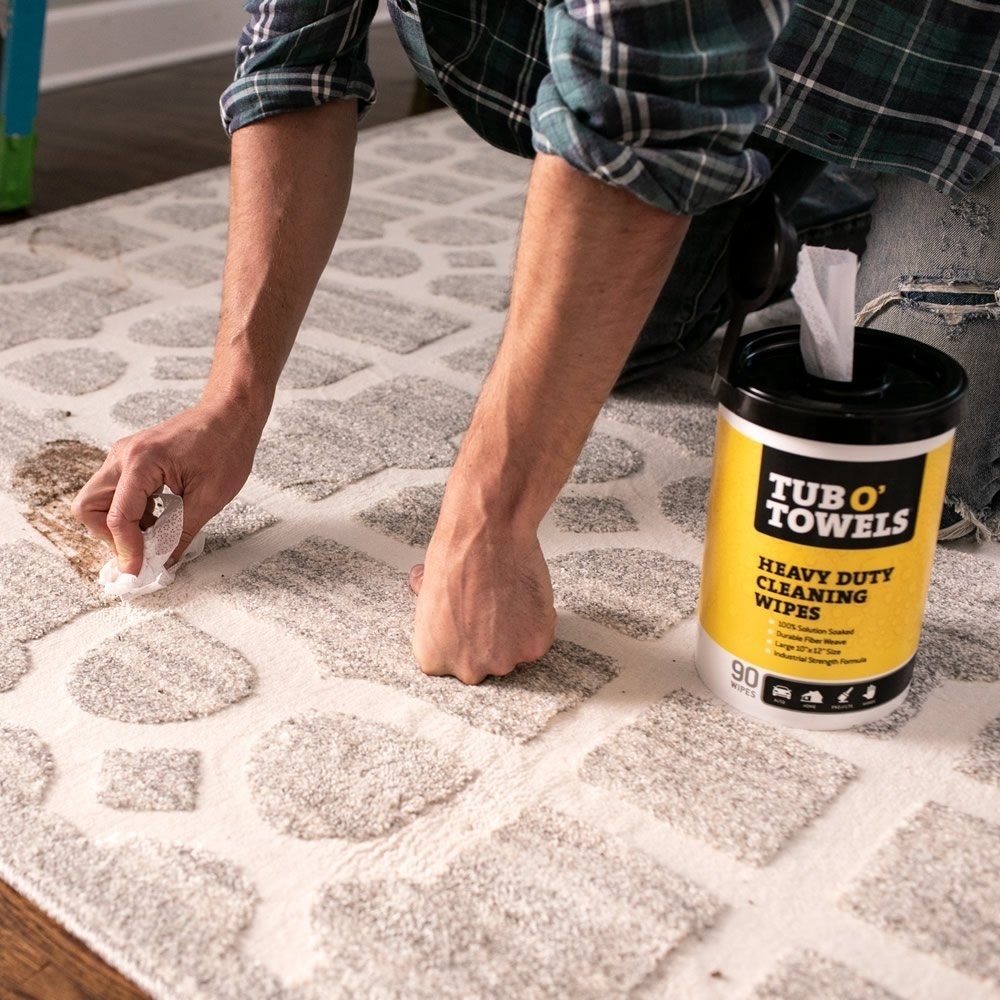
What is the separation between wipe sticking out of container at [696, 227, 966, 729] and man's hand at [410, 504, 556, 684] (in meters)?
0.13

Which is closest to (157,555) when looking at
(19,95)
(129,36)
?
(19,95)

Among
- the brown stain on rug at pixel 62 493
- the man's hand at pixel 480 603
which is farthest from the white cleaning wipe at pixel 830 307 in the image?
the brown stain on rug at pixel 62 493

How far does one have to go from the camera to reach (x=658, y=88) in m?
0.74

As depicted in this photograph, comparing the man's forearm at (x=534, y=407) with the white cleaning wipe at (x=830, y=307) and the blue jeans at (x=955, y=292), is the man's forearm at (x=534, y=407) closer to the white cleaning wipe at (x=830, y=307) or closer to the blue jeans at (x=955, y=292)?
the white cleaning wipe at (x=830, y=307)

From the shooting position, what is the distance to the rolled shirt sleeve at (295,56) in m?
1.03

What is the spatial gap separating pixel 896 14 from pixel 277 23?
51 centimetres

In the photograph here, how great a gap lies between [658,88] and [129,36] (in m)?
2.63

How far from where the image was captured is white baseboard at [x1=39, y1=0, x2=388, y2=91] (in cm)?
286

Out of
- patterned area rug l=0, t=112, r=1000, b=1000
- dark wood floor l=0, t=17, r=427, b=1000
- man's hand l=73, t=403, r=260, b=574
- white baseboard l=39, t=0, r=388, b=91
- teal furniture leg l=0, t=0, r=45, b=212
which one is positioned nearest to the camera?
patterned area rug l=0, t=112, r=1000, b=1000

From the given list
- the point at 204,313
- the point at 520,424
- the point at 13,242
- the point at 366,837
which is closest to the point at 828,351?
the point at 520,424

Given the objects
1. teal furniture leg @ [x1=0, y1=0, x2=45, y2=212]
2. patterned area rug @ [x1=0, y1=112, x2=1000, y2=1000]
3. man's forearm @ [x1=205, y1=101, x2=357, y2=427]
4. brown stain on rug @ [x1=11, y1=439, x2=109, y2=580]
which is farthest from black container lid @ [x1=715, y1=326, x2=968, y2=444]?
teal furniture leg @ [x1=0, y1=0, x2=45, y2=212]

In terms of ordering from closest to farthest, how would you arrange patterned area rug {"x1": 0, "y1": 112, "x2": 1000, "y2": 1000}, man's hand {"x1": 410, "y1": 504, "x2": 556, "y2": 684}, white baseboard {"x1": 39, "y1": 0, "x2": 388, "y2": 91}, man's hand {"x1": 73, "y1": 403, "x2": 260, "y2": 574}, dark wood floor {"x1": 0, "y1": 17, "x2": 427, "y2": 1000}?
patterned area rug {"x1": 0, "y1": 112, "x2": 1000, "y2": 1000} → man's hand {"x1": 410, "y1": 504, "x2": 556, "y2": 684} → man's hand {"x1": 73, "y1": 403, "x2": 260, "y2": 574} → dark wood floor {"x1": 0, "y1": 17, "x2": 427, "y2": 1000} → white baseboard {"x1": 39, "y1": 0, "x2": 388, "y2": 91}

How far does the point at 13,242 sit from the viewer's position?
1.87 metres

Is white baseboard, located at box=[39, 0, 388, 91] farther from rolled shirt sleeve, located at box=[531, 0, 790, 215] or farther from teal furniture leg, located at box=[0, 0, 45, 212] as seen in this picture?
rolled shirt sleeve, located at box=[531, 0, 790, 215]
